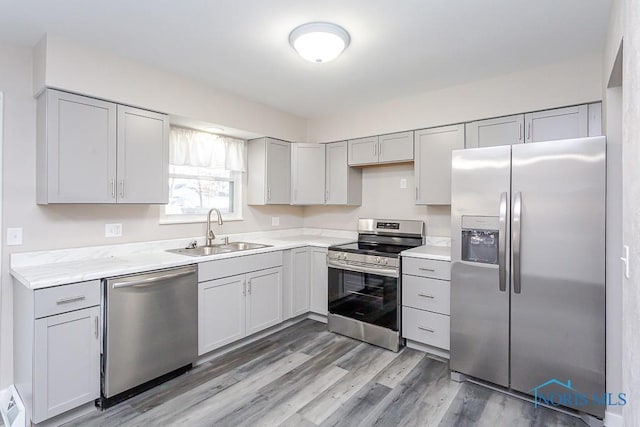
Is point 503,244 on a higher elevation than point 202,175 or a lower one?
lower

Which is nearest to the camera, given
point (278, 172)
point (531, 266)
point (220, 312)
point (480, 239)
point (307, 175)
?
point (531, 266)

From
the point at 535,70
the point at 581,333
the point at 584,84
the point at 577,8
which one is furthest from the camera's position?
the point at 535,70

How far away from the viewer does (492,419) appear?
6.59 ft

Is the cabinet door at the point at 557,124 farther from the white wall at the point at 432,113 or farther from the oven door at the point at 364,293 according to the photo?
the oven door at the point at 364,293

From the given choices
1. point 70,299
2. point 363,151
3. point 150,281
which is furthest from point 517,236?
point 70,299

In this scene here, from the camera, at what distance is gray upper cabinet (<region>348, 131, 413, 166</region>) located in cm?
338

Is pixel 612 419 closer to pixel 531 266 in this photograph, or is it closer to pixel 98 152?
pixel 531 266

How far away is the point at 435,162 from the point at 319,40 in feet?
5.57

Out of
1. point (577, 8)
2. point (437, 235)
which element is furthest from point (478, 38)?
point (437, 235)

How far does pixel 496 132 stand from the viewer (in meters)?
2.85

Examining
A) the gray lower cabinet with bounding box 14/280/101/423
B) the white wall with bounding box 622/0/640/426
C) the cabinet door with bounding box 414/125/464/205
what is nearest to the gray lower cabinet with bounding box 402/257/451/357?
the cabinet door with bounding box 414/125/464/205

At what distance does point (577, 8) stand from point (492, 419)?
8.24ft

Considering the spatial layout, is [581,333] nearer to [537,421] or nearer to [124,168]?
[537,421]

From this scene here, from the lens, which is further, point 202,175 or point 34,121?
point 202,175
